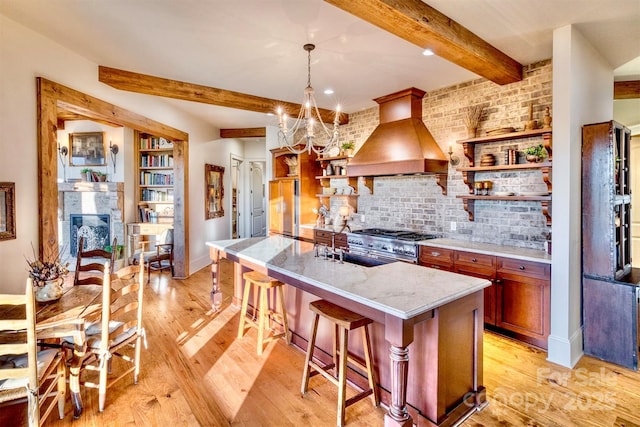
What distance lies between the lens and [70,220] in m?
6.15

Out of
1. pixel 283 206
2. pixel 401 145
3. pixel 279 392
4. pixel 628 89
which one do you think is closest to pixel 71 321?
pixel 279 392

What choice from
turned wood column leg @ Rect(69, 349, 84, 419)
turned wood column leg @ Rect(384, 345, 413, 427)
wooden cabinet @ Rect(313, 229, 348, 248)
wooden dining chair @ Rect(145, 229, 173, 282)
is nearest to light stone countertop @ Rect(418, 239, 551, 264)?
wooden cabinet @ Rect(313, 229, 348, 248)

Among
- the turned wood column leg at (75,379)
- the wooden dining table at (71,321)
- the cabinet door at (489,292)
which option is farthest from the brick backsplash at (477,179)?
the turned wood column leg at (75,379)

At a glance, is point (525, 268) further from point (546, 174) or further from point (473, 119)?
point (473, 119)

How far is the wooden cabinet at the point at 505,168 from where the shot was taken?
316cm

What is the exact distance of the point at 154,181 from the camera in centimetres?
648

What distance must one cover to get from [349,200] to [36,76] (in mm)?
Answer: 4153

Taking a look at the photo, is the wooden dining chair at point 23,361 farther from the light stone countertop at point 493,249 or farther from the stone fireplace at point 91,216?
the stone fireplace at point 91,216

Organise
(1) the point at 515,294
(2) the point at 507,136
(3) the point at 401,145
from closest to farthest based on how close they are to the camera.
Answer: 1. (1) the point at 515,294
2. (2) the point at 507,136
3. (3) the point at 401,145

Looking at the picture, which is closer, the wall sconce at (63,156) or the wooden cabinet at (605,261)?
the wooden cabinet at (605,261)

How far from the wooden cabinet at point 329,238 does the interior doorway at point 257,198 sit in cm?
390

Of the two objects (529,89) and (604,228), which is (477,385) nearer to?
(604,228)

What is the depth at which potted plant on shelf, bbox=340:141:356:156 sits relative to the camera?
5426 mm

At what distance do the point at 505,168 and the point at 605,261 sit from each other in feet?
4.02
